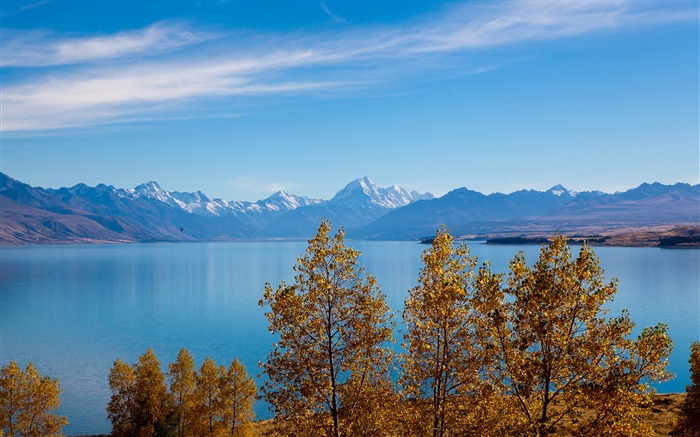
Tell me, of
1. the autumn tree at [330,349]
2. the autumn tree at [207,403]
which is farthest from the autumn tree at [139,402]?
the autumn tree at [330,349]

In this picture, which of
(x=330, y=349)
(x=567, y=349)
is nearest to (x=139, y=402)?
(x=330, y=349)

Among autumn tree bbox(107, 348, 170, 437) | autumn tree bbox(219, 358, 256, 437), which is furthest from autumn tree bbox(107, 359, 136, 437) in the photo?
autumn tree bbox(219, 358, 256, 437)

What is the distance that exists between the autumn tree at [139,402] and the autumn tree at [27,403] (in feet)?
23.4

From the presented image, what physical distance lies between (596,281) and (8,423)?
236 ft

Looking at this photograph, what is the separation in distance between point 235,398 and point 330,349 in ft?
149

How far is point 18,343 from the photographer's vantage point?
147m

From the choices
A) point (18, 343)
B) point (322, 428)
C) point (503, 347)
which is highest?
point (503, 347)

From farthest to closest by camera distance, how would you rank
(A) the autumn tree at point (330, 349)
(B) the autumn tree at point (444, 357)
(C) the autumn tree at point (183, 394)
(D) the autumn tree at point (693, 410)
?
(C) the autumn tree at point (183, 394)
(D) the autumn tree at point (693, 410)
(A) the autumn tree at point (330, 349)
(B) the autumn tree at point (444, 357)

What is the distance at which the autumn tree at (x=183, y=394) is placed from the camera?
2773 inches

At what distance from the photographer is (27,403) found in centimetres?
6706

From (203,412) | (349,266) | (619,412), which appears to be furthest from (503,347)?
(203,412)

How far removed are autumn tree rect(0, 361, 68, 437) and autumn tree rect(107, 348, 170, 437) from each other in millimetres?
7135

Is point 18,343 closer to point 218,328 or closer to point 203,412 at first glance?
point 218,328

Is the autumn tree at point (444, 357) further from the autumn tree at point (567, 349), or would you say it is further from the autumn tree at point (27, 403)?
the autumn tree at point (27, 403)
